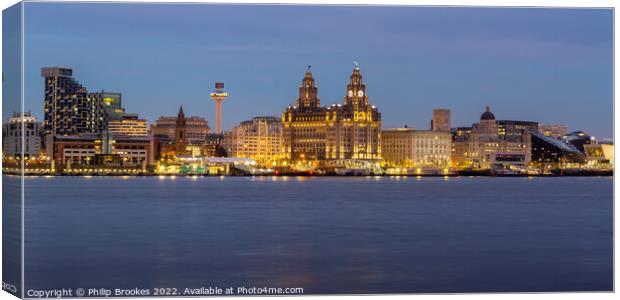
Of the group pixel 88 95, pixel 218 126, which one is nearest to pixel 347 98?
pixel 88 95

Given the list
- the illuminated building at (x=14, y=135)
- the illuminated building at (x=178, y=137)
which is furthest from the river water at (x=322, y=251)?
the illuminated building at (x=178, y=137)

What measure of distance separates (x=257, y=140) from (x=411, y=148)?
10.1 m

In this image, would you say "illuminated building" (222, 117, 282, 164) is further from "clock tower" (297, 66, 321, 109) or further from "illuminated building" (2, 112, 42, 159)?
"illuminated building" (2, 112, 42, 159)

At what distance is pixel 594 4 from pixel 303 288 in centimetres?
313

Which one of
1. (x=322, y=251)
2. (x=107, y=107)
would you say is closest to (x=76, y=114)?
(x=107, y=107)

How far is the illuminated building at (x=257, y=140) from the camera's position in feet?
243

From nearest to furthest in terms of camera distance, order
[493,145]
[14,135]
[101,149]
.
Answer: [14,135] → [101,149] → [493,145]

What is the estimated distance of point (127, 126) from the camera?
78.8 m

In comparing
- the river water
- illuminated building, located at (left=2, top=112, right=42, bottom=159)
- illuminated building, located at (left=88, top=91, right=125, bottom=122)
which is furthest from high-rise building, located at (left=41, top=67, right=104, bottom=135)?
illuminated building, located at (left=2, top=112, right=42, bottom=159)

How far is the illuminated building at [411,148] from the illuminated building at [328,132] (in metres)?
1.02

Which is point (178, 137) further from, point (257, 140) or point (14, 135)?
point (14, 135)

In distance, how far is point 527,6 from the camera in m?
8.86

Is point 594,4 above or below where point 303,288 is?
above

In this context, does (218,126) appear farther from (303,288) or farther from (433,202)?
(303,288)
